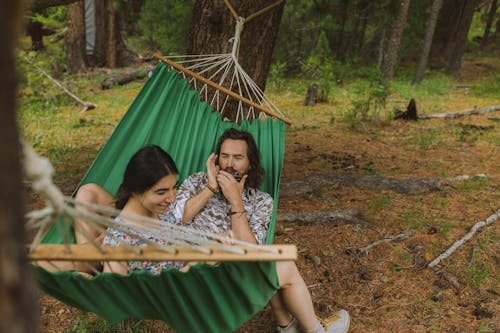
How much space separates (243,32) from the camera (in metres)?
2.62

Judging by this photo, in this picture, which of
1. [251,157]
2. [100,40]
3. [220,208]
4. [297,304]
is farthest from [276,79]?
[297,304]

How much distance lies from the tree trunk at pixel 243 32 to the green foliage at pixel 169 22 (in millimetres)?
3156

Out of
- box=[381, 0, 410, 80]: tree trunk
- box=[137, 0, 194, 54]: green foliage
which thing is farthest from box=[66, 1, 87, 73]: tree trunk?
box=[381, 0, 410, 80]: tree trunk

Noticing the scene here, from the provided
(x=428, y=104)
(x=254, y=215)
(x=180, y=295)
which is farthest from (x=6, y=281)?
(x=428, y=104)

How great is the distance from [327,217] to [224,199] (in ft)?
2.79

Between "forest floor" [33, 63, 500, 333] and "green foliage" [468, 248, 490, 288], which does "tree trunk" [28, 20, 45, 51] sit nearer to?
"forest floor" [33, 63, 500, 333]

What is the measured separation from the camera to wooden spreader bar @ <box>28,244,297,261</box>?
1.11 metres

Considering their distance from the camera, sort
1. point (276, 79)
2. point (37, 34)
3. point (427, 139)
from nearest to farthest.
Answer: point (427, 139) → point (276, 79) → point (37, 34)

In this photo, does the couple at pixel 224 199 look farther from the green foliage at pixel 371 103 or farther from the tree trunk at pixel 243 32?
the green foliage at pixel 371 103

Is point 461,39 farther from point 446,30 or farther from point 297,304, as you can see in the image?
point 297,304

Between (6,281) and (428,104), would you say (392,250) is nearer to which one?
(6,281)

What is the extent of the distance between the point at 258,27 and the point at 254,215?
1303 millimetres

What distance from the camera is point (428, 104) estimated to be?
6266 mm

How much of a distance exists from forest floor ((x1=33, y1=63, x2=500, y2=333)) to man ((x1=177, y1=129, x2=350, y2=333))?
25cm
